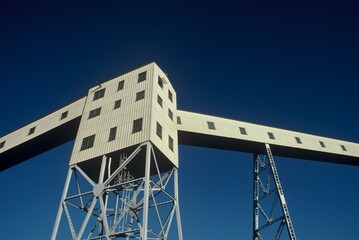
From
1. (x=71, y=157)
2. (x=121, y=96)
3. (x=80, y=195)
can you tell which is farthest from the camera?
(x=121, y=96)

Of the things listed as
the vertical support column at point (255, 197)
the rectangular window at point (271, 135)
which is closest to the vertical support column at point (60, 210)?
the vertical support column at point (255, 197)

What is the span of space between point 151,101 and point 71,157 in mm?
6781

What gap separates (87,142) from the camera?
25141 millimetres

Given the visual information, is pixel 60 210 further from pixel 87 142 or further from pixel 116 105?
pixel 116 105

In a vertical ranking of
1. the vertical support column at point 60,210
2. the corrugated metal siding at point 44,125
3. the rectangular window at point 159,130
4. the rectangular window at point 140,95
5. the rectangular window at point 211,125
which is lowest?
the vertical support column at point 60,210

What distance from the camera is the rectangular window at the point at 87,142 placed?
24.8m

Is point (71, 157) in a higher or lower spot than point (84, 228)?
higher

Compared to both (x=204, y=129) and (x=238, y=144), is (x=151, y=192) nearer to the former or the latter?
(x=204, y=129)

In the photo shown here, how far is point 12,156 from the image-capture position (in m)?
33.5

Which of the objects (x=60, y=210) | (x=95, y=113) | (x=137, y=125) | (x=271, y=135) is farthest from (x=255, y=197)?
(x=60, y=210)

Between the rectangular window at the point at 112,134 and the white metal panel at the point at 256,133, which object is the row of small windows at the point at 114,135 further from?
the white metal panel at the point at 256,133

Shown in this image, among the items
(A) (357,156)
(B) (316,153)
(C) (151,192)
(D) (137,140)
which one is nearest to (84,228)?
(C) (151,192)

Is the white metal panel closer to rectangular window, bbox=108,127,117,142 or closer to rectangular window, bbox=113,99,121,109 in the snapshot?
Result: rectangular window, bbox=113,99,121,109

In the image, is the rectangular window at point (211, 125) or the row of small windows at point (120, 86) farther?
the rectangular window at point (211, 125)
